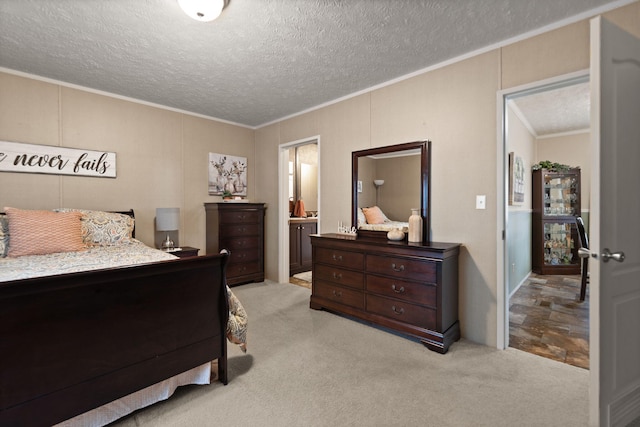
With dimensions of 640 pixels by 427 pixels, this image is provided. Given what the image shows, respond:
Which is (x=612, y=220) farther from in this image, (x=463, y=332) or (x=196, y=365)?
(x=196, y=365)

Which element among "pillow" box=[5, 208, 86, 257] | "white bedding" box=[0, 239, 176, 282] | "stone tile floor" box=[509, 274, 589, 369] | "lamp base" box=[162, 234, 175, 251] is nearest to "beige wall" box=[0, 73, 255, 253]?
"lamp base" box=[162, 234, 175, 251]

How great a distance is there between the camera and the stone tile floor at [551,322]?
2475mm

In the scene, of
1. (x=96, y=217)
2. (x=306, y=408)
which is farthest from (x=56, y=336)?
(x=96, y=217)

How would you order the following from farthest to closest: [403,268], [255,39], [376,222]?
[376,222], [403,268], [255,39]

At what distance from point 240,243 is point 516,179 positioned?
4.10 metres

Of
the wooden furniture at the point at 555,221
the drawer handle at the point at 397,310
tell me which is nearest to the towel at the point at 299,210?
the drawer handle at the point at 397,310

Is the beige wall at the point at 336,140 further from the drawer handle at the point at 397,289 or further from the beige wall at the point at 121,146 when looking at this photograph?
the drawer handle at the point at 397,289

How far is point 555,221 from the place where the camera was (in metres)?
5.20

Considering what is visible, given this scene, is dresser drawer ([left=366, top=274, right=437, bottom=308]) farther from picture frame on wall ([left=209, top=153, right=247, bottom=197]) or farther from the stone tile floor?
picture frame on wall ([left=209, top=153, right=247, bottom=197])

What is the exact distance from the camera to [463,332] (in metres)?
2.73

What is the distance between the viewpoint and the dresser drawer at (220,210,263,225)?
4.30m

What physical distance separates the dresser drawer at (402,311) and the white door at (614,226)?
1.14m

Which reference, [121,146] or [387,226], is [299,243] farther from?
[121,146]

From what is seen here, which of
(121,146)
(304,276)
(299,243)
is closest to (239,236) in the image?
(299,243)
